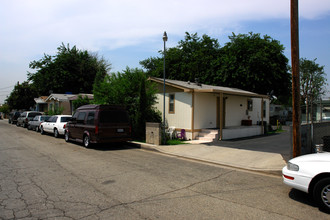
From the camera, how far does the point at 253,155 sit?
9.98 metres

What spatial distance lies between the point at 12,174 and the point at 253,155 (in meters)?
8.49

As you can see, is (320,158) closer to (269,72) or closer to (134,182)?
(134,182)

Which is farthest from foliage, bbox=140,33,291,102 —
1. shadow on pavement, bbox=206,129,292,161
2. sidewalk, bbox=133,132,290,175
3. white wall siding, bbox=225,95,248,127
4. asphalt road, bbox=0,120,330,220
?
asphalt road, bbox=0,120,330,220

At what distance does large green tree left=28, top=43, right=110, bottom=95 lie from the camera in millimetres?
39600

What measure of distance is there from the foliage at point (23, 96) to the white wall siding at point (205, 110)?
131ft

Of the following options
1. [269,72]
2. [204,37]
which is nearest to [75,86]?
[204,37]

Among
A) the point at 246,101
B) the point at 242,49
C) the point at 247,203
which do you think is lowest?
the point at 247,203

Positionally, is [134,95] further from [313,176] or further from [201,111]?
[313,176]

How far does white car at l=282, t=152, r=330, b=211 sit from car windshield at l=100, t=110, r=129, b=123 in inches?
337

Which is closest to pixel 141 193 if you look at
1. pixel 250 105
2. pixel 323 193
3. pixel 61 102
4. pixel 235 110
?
pixel 323 193

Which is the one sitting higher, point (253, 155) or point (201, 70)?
point (201, 70)

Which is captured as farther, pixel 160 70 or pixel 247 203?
pixel 160 70

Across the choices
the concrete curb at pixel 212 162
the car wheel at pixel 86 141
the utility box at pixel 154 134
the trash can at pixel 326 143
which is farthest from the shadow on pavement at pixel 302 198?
the car wheel at pixel 86 141

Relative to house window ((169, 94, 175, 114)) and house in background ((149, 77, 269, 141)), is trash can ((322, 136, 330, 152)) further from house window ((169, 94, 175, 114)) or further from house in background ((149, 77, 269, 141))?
house window ((169, 94, 175, 114))
